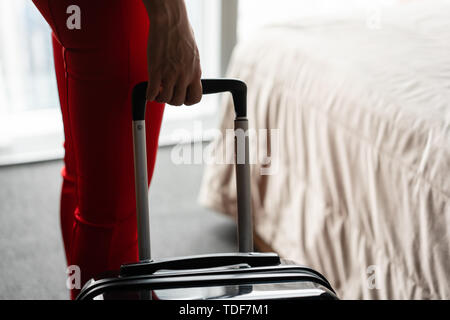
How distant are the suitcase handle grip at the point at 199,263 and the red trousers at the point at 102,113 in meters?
0.12

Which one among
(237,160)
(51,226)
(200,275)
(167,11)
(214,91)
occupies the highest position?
(167,11)

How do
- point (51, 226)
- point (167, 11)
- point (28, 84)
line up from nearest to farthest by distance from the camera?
point (167, 11) < point (51, 226) < point (28, 84)

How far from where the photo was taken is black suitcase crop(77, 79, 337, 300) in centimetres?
60

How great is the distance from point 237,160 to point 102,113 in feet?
0.67

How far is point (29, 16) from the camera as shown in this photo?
2078 mm

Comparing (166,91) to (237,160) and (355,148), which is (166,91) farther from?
(355,148)

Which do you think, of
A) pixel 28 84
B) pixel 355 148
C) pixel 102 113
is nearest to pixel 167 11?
pixel 102 113

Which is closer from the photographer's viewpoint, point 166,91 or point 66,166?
point 166,91

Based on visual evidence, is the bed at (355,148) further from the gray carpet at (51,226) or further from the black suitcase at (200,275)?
the black suitcase at (200,275)

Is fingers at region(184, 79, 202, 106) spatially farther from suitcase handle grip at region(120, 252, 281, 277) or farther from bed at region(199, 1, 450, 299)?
bed at region(199, 1, 450, 299)

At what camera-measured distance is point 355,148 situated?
3.31 feet

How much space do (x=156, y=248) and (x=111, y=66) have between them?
96cm

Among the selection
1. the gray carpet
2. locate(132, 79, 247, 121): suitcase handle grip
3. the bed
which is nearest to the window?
the gray carpet

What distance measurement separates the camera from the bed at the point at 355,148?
0.85 metres
